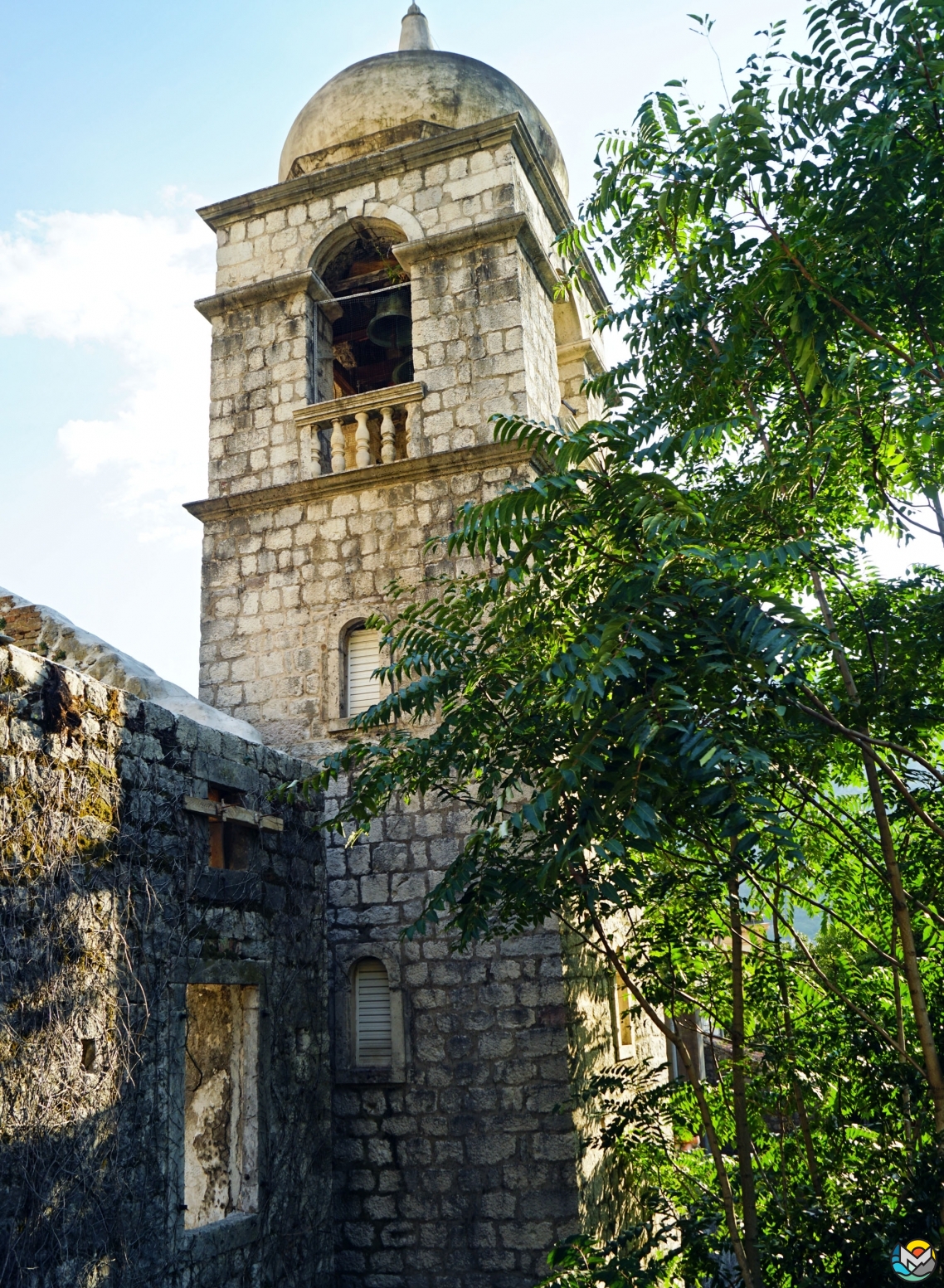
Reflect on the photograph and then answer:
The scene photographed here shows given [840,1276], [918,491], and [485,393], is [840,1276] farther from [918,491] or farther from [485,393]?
[485,393]

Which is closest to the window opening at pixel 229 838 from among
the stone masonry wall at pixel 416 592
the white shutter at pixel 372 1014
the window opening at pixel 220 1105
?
the window opening at pixel 220 1105

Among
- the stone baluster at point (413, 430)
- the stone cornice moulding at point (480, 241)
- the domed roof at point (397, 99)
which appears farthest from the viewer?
the domed roof at point (397, 99)

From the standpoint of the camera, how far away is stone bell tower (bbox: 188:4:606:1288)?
7.34 m

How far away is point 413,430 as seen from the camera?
926 centimetres

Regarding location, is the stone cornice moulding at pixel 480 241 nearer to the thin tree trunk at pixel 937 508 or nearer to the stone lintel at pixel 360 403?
the stone lintel at pixel 360 403

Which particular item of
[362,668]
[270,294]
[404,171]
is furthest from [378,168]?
[362,668]

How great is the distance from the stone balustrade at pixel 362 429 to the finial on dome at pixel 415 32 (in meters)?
5.13

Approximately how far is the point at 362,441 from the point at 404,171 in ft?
9.13

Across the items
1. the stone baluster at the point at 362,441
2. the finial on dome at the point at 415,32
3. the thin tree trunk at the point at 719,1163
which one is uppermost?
the finial on dome at the point at 415,32

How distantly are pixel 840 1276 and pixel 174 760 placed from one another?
410 centimetres

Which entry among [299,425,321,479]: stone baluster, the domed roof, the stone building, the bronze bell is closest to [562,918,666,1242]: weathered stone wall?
the stone building

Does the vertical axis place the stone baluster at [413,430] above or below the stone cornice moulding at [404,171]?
below

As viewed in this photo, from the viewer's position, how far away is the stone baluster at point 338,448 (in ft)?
30.8

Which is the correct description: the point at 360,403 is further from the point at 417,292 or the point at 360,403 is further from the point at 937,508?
the point at 937,508
